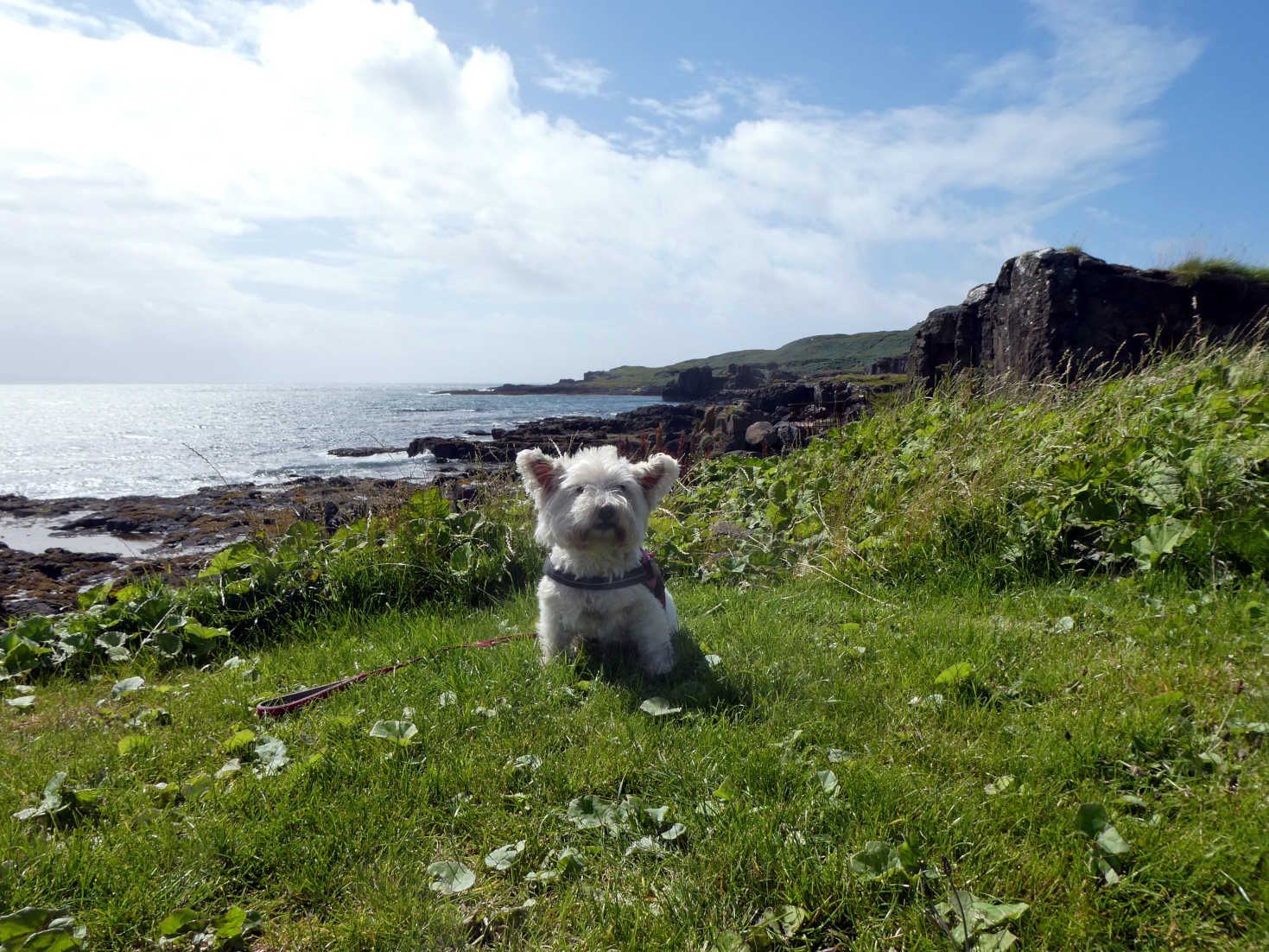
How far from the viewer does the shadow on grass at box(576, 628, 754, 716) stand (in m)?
3.94

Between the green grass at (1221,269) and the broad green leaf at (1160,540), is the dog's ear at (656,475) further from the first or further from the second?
the green grass at (1221,269)

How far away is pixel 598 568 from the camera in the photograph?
4602 mm

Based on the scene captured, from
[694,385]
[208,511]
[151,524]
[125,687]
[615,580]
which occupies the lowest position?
[151,524]

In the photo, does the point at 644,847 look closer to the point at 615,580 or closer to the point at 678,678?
the point at 678,678

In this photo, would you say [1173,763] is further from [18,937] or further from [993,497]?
[18,937]

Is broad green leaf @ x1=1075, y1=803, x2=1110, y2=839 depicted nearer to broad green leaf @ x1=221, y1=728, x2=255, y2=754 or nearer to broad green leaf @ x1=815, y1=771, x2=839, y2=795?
broad green leaf @ x1=815, y1=771, x2=839, y2=795

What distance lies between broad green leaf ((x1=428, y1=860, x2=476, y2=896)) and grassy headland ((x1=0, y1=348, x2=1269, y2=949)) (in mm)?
21

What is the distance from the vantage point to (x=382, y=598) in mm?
6801

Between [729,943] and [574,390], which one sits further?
[574,390]

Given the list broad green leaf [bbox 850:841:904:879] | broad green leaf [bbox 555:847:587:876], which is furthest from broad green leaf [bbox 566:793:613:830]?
broad green leaf [bbox 850:841:904:879]

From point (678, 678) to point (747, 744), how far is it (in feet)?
3.74

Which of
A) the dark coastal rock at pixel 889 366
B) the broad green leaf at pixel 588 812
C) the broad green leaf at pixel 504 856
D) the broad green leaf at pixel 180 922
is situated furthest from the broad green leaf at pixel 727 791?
the dark coastal rock at pixel 889 366

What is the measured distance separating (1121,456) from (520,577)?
6381mm

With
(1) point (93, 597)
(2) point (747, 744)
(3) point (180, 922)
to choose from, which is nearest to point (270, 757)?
(3) point (180, 922)
